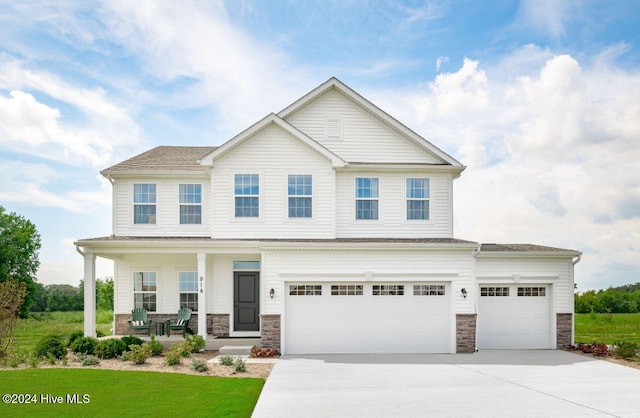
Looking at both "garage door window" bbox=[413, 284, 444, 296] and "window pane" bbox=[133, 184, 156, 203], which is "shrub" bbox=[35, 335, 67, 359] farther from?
"garage door window" bbox=[413, 284, 444, 296]

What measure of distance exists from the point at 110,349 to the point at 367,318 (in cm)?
752

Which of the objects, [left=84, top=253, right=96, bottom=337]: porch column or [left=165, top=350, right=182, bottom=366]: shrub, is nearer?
[left=165, top=350, right=182, bottom=366]: shrub

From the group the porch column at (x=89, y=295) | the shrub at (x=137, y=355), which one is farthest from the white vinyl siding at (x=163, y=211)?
the shrub at (x=137, y=355)

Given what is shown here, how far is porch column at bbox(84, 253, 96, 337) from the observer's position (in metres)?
16.4

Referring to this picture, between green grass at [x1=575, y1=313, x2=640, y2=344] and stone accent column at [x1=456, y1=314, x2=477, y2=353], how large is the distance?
5.88m

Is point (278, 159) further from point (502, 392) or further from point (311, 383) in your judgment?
point (502, 392)

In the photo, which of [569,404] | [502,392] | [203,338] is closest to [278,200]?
[203,338]

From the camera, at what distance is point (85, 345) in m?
15.0

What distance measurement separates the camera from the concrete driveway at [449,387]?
30.5 feet

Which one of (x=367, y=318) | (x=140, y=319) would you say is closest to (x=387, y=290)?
(x=367, y=318)

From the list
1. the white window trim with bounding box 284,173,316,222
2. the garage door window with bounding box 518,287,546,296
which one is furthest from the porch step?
the garage door window with bounding box 518,287,546,296

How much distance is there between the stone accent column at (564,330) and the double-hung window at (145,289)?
13802mm

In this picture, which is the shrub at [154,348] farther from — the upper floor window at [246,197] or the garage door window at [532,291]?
the garage door window at [532,291]

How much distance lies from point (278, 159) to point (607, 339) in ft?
48.0
